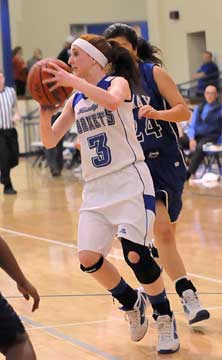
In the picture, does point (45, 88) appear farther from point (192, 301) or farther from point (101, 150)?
point (192, 301)

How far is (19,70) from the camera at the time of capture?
70.7 feet

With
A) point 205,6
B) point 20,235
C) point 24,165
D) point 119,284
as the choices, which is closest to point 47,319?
point 119,284

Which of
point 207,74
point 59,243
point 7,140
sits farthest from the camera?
point 207,74

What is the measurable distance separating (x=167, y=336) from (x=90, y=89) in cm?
132

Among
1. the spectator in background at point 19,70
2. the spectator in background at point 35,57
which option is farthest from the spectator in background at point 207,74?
the spectator in background at point 19,70

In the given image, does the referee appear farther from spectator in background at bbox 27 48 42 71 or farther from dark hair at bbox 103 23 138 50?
spectator in background at bbox 27 48 42 71

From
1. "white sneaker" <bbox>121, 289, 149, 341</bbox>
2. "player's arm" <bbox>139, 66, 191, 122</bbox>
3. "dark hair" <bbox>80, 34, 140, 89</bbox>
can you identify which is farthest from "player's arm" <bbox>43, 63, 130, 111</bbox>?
"white sneaker" <bbox>121, 289, 149, 341</bbox>

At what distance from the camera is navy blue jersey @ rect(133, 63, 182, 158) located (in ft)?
15.9

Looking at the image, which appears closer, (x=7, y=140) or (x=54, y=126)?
(x=54, y=126)

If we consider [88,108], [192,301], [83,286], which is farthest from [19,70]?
[88,108]

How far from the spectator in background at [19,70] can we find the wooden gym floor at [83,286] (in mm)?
10664

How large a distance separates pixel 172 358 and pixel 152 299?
0.31m

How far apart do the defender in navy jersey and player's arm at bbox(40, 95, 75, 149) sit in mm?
411

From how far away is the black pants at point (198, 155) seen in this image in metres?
12.9
